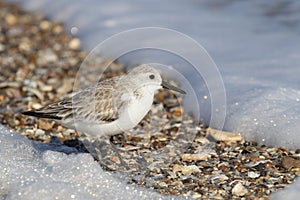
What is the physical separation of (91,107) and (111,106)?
0.15m

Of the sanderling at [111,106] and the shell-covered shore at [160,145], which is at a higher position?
the sanderling at [111,106]

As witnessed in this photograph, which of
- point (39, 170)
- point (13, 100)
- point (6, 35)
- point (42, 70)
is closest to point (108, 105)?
point (39, 170)

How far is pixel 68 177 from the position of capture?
13.0 feet

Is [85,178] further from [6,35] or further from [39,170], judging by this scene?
[6,35]

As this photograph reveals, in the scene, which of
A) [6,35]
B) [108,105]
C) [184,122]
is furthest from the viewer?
[6,35]

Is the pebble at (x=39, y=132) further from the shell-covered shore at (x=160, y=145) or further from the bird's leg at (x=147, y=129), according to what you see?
the bird's leg at (x=147, y=129)

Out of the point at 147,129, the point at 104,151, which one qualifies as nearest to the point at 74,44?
the point at 147,129

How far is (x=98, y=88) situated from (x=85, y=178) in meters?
0.88

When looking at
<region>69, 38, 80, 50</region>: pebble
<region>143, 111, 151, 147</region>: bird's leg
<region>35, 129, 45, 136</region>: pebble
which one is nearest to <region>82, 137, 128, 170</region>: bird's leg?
<region>143, 111, 151, 147</region>: bird's leg

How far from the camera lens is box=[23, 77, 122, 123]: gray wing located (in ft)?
14.8

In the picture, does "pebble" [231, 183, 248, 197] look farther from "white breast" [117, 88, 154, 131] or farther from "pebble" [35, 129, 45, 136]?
"pebble" [35, 129, 45, 136]

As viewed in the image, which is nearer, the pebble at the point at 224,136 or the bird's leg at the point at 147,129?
the pebble at the point at 224,136

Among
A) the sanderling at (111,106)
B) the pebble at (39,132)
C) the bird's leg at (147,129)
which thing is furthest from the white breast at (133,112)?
the pebble at (39,132)

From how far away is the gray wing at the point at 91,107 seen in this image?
4.52m
